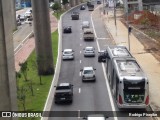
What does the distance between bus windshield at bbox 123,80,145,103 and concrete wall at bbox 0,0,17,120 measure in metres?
10.0

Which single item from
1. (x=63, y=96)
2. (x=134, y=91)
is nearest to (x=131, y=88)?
(x=134, y=91)

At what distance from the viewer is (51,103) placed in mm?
41812

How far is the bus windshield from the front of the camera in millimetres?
36281

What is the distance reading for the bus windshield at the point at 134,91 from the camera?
36.3 meters

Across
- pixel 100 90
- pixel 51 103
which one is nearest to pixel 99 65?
pixel 100 90

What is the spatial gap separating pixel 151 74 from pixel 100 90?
8450 mm

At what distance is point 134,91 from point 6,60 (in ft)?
37.9

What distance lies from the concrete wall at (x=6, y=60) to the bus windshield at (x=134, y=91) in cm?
1002

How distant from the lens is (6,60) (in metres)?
30.3

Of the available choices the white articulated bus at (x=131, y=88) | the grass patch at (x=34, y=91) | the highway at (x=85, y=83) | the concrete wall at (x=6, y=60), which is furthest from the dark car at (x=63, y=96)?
the concrete wall at (x=6, y=60)

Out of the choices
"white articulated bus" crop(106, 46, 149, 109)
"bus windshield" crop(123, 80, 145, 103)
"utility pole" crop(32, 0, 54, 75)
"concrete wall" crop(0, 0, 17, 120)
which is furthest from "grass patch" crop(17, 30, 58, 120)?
"bus windshield" crop(123, 80, 145, 103)

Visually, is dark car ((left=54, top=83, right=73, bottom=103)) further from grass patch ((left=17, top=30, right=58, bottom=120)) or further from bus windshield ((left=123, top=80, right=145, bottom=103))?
bus windshield ((left=123, top=80, right=145, bottom=103))

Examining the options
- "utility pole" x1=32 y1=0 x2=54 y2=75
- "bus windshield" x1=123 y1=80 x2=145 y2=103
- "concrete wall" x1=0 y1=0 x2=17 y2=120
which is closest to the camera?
"concrete wall" x1=0 y1=0 x2=17 y2=120

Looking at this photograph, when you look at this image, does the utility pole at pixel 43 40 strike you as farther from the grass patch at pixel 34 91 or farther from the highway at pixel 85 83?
the highway at pixel 85 83
